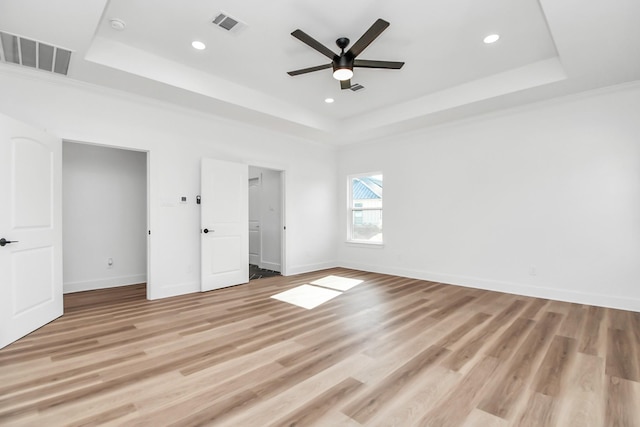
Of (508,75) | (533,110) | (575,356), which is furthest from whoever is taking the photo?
(533,110)

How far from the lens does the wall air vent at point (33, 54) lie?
9.62 ft

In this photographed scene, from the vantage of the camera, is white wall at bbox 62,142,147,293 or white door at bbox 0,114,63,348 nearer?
white door at bbox 0,114,63,348

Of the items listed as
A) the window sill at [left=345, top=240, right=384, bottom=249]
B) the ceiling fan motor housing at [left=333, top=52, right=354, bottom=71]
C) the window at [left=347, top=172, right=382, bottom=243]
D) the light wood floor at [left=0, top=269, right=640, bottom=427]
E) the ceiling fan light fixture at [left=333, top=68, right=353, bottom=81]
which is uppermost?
the ceiling fan motor housing at [left=333, top=52, right=354, bottom=71]

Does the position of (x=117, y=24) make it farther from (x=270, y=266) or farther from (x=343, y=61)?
(x=270, y=266)

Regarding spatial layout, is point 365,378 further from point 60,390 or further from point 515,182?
point 515,182

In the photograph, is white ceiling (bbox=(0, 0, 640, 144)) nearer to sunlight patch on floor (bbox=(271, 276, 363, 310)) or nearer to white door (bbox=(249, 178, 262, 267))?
white door (bbox=(249, 178, 262, 267))

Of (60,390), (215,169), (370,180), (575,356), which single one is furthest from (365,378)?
(370,180)

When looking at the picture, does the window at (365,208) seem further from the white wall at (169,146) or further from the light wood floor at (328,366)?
the light wood floor at (328,366)

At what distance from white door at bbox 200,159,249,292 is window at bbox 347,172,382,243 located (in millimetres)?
2646

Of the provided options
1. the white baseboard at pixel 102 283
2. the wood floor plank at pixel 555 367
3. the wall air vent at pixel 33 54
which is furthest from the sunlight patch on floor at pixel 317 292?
the wall air vent at pixel 33 54

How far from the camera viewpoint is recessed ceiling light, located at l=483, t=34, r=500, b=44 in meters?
3.25

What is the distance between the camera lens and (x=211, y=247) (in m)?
4.83

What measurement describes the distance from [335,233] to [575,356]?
494 cm

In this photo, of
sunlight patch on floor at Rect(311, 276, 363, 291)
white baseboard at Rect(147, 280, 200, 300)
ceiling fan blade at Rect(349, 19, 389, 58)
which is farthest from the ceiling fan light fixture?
white baseboard at Rect(147, 280, 200, 300)
